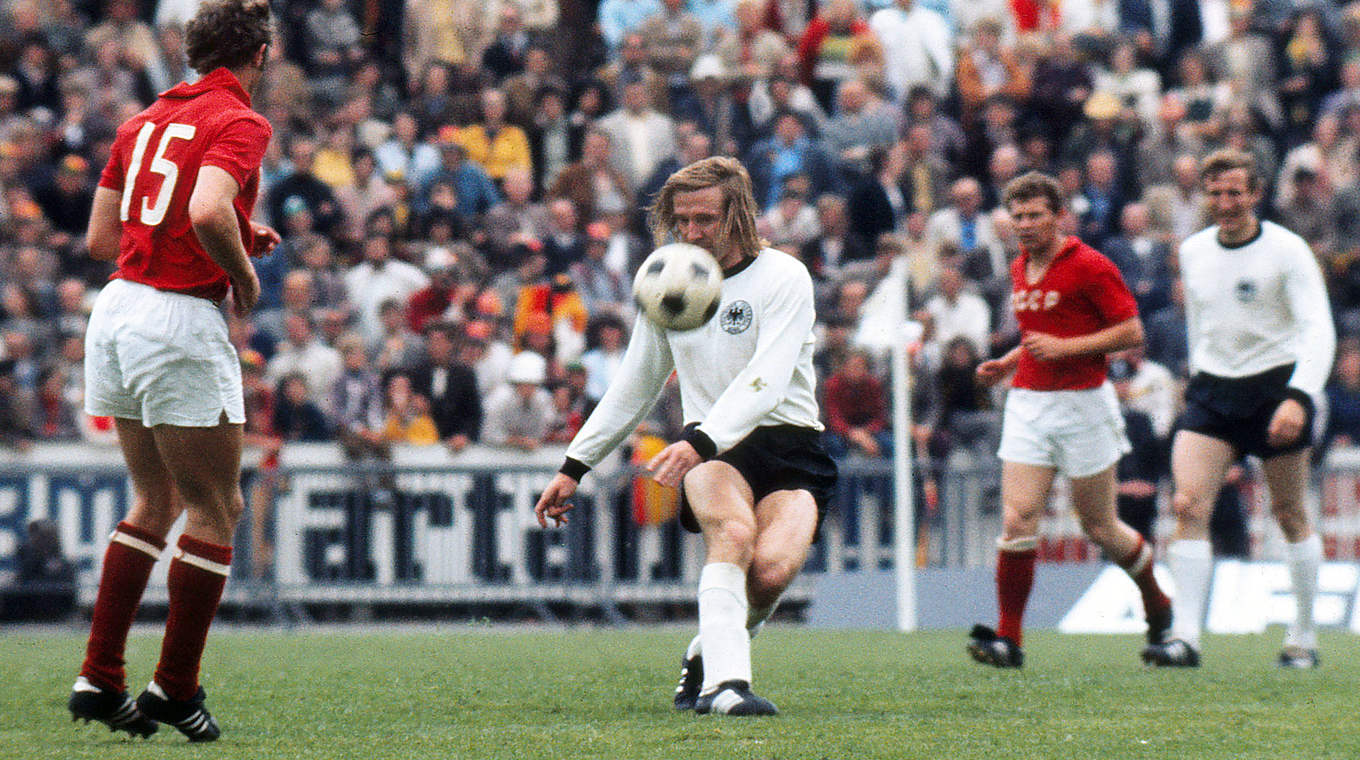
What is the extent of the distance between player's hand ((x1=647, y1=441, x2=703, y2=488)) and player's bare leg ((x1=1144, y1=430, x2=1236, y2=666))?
392 cm

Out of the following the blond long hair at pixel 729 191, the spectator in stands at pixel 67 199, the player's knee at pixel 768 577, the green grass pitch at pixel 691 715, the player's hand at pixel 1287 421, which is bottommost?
the green grass pitch at pixel 691 715

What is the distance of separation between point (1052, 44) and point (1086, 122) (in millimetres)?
1180

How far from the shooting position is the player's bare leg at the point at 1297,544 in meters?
9.41

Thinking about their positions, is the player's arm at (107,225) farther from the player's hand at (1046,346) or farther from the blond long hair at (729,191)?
the player's hand at (1046,346)

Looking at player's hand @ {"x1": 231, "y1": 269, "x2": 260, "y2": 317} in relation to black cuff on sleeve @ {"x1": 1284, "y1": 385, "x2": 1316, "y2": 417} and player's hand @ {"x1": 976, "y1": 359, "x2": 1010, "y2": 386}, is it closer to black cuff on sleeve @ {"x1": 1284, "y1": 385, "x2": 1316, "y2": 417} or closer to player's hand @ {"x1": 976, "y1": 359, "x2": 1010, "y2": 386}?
player's hand @ {"x1": 976, "y1": 359, "x2": 1010, "y2": 386}

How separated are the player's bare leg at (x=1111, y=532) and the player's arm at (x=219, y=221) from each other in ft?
16.2

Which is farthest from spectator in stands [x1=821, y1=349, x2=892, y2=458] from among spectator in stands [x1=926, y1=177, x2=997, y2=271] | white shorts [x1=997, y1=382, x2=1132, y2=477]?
white shorts [x1=997, y1=382, x2=1132, y2=477]

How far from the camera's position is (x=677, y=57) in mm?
19016

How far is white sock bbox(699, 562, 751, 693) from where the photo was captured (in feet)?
20.9

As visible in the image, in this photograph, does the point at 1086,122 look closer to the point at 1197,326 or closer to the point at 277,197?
the point at 277,197

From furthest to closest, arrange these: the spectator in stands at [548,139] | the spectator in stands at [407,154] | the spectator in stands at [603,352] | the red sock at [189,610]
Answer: the spectator in stands at [548,139], the spectator in stands at [407,154], the spectator in stands at [603,352], the red sock at [189,610]

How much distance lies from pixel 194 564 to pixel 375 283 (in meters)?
10.5

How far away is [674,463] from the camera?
618cm

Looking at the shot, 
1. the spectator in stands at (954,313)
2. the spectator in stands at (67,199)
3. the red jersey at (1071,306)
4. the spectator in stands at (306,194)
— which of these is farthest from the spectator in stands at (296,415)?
the red jersey at (1071,306)
